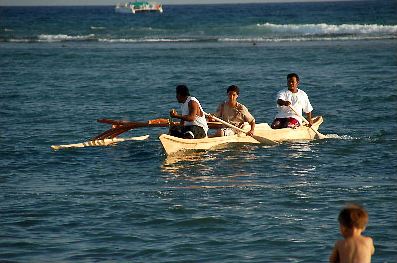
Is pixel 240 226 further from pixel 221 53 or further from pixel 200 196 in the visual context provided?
pixel 221 53

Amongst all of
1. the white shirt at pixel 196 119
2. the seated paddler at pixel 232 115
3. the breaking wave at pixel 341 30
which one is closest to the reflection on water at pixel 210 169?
the seated paddler at pixel 232 115

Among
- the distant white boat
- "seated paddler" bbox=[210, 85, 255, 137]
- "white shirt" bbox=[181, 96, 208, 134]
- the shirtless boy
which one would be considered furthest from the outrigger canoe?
the distant white boat

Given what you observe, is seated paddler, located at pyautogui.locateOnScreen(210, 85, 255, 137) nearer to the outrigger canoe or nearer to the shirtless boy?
the outrigger canoe

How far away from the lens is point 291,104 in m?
17.2

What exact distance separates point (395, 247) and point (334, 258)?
3.47m

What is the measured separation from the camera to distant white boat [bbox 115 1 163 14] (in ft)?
339

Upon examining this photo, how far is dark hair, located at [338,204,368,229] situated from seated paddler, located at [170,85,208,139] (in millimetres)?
8882

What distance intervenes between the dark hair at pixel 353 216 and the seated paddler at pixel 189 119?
8882mm

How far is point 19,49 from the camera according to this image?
46344 mm

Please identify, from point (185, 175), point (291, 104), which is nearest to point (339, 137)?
point (291, 104)

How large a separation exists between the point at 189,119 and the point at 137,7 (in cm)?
8874

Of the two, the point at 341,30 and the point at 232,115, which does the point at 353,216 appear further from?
the point at 341,30

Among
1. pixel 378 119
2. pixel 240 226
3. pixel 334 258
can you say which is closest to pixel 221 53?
pixel 378 119

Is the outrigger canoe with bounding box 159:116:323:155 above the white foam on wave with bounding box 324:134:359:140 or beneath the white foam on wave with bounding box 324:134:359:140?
above
